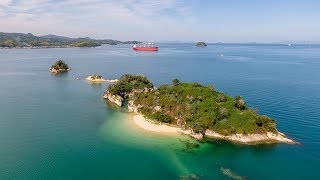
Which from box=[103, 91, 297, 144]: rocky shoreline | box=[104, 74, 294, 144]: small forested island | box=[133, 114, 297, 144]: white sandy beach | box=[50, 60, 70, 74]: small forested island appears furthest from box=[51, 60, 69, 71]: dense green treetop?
box=[133, 114, 297, 144]: white sandy beach

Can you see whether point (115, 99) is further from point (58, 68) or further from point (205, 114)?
point (58, 68)

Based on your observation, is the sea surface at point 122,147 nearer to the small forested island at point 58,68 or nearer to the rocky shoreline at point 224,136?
the rocky shoreline at point 224,136

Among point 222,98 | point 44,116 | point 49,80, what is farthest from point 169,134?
point 49,80

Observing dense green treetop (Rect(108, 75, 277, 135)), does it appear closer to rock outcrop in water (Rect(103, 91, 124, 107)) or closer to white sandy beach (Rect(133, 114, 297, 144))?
white sandy beach (Rect(133, 114, 297, 144))

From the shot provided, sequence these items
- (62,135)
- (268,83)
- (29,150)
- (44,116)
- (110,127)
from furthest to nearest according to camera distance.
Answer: (268,83) < (44,116) < (110,127) < (62,135) < (29,150)

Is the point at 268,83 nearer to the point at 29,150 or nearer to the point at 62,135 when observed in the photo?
the point at 62,135

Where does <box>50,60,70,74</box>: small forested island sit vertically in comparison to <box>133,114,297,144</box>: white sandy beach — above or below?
above

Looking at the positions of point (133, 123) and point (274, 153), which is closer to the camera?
point (274, 153)

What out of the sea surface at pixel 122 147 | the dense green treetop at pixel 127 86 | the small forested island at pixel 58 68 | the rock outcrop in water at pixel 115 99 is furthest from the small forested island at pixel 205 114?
the small forested island at pixel 58 68

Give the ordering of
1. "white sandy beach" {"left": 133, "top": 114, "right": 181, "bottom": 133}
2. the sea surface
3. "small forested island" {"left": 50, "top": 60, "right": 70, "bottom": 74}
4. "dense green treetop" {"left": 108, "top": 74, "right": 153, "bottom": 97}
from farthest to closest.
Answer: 1. "small forested island" {"left": 50, "top": 60, "right": 70, "bottom": 74}
2. "dense green treetop" {"left": 108, "top": 74, "right": 153, "bottom": 97}
3. "white sandy beach" {"left": 133, "top": 114, "right": 181, "bottom": 133}
4. the sea surface
